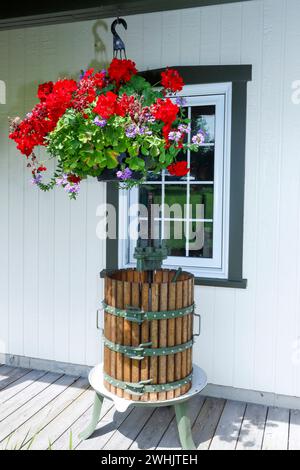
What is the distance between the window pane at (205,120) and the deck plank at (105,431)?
188 cm

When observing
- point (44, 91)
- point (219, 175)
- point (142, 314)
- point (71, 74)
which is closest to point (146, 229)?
point (219, 175)

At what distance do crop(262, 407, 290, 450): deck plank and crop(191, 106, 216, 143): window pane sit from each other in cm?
182

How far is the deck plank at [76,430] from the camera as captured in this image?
2.43m

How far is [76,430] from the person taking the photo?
8.49 ft

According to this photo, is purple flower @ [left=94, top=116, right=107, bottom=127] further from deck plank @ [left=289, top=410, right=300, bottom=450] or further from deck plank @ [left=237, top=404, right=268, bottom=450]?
deck plank @ [left=289, top=410, right=300, bottom=450]

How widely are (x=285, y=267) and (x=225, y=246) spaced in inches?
16.0

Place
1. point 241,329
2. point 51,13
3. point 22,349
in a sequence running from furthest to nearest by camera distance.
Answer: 1. point 22,349
2. point 241,329
3. point 51,13

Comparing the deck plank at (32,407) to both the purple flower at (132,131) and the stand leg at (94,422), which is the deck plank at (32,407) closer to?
the stand leg at (94,422)

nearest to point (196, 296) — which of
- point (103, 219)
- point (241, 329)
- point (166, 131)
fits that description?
point (241, 329)

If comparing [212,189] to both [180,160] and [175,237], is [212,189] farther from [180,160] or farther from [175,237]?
[175,237]

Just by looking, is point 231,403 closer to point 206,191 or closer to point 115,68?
point 206,191

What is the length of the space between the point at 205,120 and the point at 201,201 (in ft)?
1.82

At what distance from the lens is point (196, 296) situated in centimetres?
306

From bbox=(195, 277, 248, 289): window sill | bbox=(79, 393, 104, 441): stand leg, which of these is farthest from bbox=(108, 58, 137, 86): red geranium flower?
bbox=(79, 393, 104, 441): stand leg
